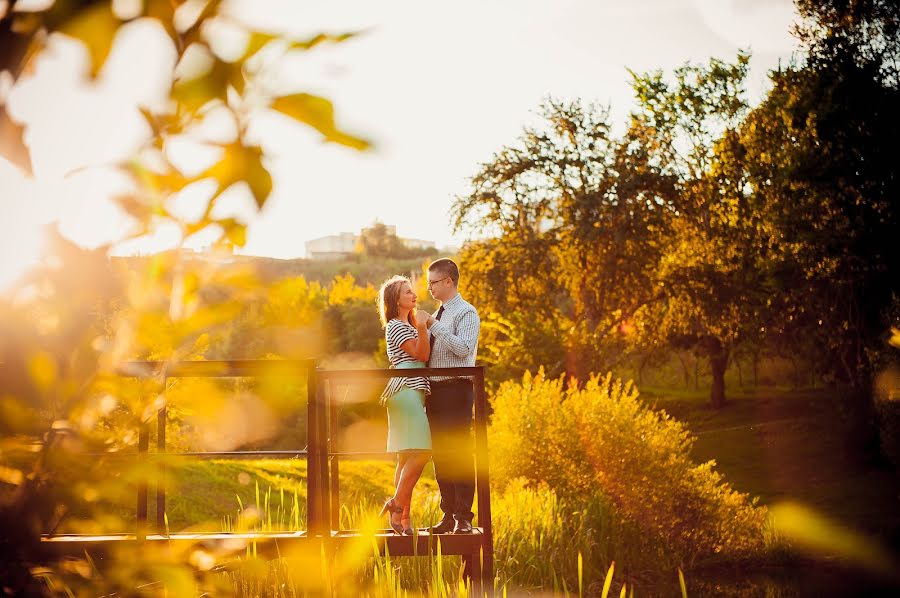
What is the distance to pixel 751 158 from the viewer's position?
1744 centimetres

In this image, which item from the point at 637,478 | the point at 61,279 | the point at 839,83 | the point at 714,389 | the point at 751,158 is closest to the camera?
the point at 61,279

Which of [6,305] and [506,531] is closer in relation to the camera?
[6,305]

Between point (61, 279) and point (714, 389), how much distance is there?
27.5 metres

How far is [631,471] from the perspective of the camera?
8.99 meters

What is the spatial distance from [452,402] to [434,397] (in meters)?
0.11

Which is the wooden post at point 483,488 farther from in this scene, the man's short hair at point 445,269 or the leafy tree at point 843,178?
the leafy tree at point 843,178

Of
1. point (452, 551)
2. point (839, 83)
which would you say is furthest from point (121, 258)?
point (839, 83)

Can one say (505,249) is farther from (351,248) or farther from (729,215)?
(351,248)

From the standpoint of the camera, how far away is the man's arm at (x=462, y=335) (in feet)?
16.7

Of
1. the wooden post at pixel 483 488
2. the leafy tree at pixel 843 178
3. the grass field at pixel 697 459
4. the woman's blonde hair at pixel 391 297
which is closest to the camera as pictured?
the wooden post at pixel 483 488

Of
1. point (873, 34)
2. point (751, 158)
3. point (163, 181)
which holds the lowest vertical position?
point (163, 181)

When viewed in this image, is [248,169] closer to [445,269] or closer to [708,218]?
[445,269]

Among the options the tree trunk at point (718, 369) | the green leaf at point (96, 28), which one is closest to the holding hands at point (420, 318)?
the green leaf at point (96, 28)

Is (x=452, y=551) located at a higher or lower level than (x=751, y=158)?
lower
